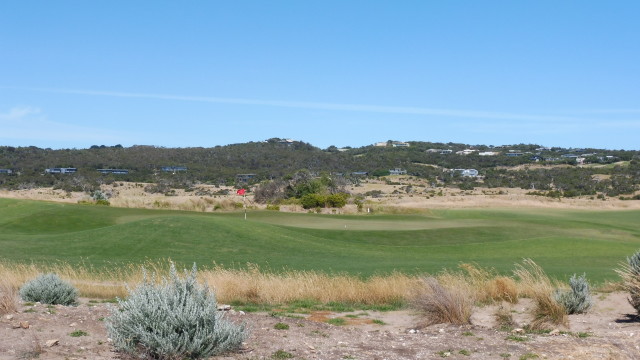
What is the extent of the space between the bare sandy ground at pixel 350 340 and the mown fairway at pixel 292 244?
26.7 feet

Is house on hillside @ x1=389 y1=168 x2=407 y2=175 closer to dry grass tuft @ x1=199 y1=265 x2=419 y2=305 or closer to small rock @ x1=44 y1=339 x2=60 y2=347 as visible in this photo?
dry grass tuft @ x1=199 y1=265 x2=419 y2=305

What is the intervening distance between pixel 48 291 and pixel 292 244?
1706 centimetres

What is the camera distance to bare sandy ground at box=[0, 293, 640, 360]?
8.72 meters

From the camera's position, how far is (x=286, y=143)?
16350cm

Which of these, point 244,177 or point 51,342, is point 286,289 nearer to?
point 51,342

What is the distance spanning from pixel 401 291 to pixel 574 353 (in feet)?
21.0

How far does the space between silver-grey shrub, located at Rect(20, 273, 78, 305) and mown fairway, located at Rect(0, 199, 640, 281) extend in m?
8.18

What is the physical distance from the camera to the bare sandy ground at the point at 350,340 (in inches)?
343

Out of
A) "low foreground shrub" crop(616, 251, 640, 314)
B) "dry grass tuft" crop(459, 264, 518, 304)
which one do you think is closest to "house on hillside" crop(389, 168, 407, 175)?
"dry grass tuft" crop(459, 264, 518, 304)

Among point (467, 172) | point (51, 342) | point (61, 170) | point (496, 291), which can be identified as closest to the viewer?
point (51, 342)

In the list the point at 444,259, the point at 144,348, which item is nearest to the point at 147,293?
the point at 144,348

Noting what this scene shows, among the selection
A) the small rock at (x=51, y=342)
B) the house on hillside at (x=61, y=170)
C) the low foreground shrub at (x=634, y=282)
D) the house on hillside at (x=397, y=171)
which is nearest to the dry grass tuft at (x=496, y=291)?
the low foreground shrub at (x=634, y=282)

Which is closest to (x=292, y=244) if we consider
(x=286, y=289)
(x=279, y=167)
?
(x=286, y=289)

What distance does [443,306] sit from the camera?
11695mm
